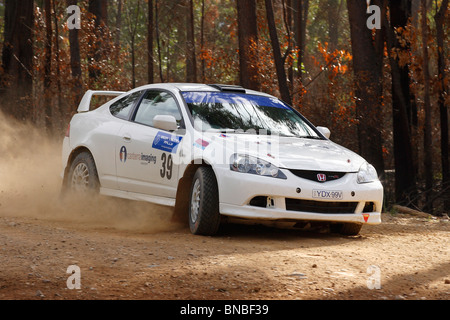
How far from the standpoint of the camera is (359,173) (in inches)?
316

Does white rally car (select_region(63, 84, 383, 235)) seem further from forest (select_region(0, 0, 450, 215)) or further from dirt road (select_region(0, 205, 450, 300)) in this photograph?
forest (select_region(0, 0, 450, 215))

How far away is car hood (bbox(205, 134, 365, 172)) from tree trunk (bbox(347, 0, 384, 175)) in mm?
7019

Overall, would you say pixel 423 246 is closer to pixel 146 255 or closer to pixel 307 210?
pixel 307 210

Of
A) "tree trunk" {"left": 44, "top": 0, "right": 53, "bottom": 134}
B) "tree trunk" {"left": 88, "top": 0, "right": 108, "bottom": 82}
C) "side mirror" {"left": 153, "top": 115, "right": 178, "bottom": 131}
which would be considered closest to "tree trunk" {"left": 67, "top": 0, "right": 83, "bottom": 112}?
"tree trunk" {"left": 88, "top": 0, "right": 108, "bottom": 82}

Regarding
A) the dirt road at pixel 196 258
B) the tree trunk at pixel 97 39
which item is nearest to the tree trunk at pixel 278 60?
the dirt road at pixel 196 258

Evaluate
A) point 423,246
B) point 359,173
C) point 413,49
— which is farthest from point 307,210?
point 413,49

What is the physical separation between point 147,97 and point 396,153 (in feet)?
25.8

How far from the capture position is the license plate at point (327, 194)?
759 centimetres

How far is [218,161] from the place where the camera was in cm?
770

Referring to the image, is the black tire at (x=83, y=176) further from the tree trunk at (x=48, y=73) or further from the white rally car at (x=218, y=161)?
the tree trunk at (x=48, y=73)

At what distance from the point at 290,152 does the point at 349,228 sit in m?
1.23

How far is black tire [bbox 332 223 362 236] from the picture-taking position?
27.4 feet

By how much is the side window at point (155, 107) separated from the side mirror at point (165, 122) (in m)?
0.39

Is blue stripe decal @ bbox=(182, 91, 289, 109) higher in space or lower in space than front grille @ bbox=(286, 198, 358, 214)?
higher
